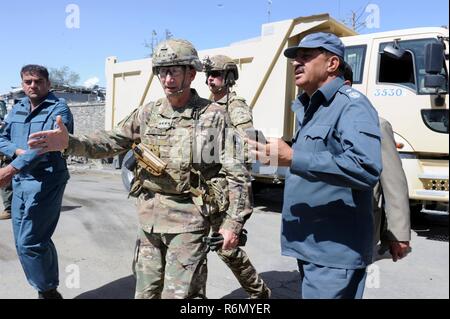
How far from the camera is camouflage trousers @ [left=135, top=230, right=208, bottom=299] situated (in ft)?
7.07

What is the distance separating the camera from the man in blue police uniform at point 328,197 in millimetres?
1719

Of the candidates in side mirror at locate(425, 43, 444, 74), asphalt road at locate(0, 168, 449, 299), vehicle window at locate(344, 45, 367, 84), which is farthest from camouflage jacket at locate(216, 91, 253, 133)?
vehicle window at locate(344, 45, 367, 84)

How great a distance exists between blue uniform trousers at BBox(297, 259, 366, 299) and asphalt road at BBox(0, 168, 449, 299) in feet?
2.14

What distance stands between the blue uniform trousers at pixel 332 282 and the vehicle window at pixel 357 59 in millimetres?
4363

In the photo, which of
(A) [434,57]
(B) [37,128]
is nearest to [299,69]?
(B) [37,128]

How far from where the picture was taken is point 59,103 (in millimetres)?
Result: 3156

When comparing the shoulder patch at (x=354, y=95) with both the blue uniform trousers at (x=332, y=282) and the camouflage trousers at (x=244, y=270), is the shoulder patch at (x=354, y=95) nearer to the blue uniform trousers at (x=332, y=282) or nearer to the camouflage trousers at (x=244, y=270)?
the blue uniform trousers at (x=332, y=282)

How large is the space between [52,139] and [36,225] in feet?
3.71

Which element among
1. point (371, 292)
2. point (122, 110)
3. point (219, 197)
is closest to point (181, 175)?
point (219, 197)

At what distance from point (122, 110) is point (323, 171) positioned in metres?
8.47

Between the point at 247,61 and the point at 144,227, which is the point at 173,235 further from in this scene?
the point at 247,61

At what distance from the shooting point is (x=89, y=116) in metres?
16.8

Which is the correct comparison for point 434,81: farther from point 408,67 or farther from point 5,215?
point 5,215

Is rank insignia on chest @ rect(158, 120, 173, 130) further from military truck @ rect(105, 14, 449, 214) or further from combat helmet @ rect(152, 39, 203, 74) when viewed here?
military truck @ rect(105, 14, 449, 214)
